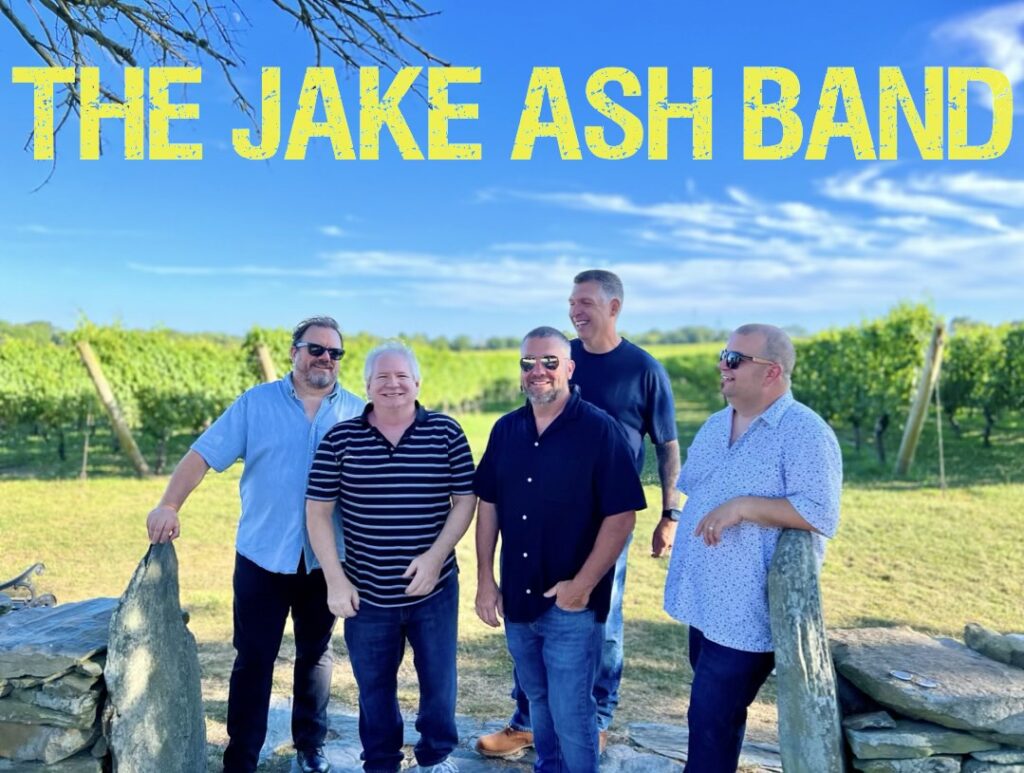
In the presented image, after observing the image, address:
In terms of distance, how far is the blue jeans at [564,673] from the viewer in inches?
116

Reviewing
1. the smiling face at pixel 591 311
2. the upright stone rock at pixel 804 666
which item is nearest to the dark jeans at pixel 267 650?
the smiling face at pixel 591 311

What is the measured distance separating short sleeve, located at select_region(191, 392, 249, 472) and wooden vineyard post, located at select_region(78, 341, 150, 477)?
12729mm

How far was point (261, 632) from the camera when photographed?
11.2 feet

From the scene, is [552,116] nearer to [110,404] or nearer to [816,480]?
[816,480]

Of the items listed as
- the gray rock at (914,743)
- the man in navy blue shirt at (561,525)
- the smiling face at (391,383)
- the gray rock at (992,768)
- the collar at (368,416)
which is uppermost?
the smiling face at (391,383)

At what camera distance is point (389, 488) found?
305 cm

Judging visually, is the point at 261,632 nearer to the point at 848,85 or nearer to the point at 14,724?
the point at 14,724

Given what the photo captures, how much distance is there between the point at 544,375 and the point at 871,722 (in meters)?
1.71

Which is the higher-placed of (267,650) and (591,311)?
(591,311)

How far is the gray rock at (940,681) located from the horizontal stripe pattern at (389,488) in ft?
5.39

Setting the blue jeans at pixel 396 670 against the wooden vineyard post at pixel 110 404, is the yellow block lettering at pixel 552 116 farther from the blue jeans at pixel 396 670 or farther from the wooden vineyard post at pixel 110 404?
the wooden vineyard post at pixel 110 404

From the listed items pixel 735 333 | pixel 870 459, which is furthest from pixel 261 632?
pixel 870 459

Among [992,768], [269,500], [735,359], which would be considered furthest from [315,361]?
[992,768]

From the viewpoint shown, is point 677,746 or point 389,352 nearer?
point 389,352
